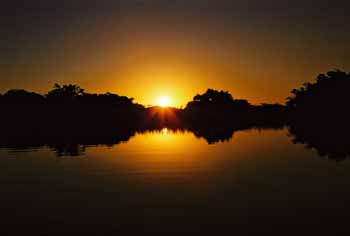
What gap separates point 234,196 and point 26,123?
108198 mm

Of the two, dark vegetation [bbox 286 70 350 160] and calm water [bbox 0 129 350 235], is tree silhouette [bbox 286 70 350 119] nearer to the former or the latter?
dark vegetation [bbox 286 70 350 160]

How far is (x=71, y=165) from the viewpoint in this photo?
1204 inches

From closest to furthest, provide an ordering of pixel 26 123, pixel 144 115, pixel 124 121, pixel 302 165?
pixel 302 165 → pixel 26 123 → pixel 124 121 → pixel 144 115

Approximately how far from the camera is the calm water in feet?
46.7

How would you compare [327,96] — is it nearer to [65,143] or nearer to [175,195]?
[65,143]

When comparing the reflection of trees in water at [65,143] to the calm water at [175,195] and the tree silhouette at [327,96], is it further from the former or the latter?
the tree silhouette at [327,96]

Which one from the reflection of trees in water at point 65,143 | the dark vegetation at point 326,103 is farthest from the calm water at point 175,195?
the dark vegetation at point 326,103

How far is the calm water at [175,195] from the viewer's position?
1424cm

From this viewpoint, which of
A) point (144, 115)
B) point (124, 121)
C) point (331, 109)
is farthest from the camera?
point (144, 115)

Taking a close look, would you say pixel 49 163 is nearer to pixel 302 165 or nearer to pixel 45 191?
pixel 45 191

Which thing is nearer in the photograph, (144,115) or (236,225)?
(236,225)

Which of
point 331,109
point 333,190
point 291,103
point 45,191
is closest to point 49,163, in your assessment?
point 45,191

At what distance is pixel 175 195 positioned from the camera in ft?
62.2

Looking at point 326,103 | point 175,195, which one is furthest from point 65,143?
point 326,103
